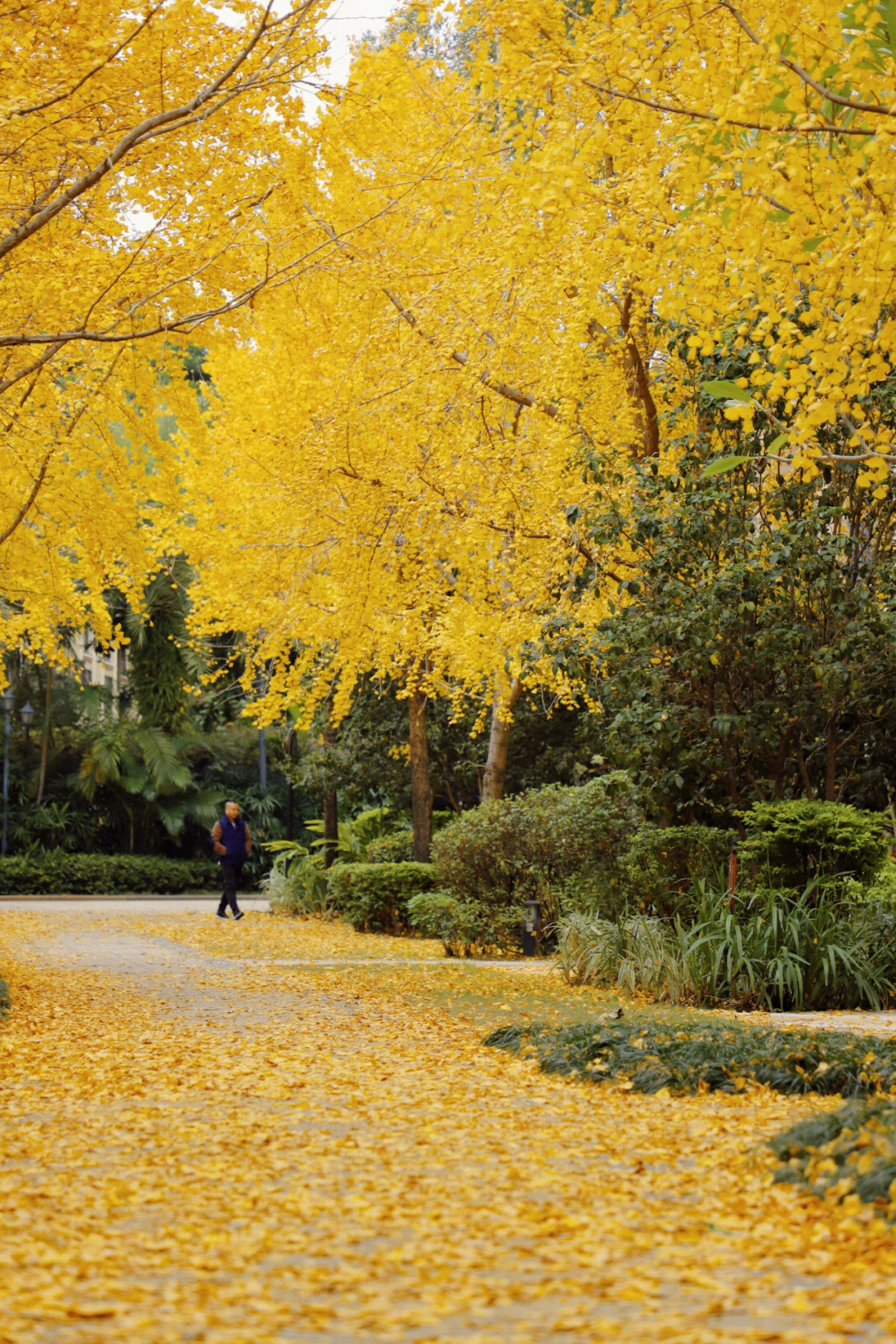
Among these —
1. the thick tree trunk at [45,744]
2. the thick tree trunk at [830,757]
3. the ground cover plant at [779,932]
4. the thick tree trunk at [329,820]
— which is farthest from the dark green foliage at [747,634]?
the thick tree trunk at [45,744]

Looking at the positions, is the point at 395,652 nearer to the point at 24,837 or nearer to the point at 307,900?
the point at 307,900

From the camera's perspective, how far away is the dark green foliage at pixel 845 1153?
384cm

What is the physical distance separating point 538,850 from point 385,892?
10.4ft

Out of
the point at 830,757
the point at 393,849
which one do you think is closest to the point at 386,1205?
the point at 830,757

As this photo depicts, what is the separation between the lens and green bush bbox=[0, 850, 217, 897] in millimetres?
26641

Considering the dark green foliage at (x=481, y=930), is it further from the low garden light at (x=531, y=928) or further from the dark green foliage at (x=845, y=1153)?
the dark green foliage at (x=845, y=1153)

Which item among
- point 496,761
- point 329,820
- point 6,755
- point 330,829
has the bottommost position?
point 330,829

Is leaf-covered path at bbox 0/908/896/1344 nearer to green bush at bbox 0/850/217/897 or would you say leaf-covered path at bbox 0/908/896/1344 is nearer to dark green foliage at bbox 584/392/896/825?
dark green foliage at bbox 584/392/896/825

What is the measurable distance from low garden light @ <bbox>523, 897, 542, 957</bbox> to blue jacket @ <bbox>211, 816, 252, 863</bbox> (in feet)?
24.4

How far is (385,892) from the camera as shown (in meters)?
15.6

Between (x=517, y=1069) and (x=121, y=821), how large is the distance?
23809mm

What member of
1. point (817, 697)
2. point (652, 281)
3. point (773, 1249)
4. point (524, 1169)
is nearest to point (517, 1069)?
point (524, 1169)

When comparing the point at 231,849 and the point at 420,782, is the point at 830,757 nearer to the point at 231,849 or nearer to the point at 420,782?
the point at 420,782

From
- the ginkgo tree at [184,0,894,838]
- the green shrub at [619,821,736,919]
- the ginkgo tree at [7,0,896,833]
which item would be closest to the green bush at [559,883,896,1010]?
the green shrub at [619,821,736,919]
